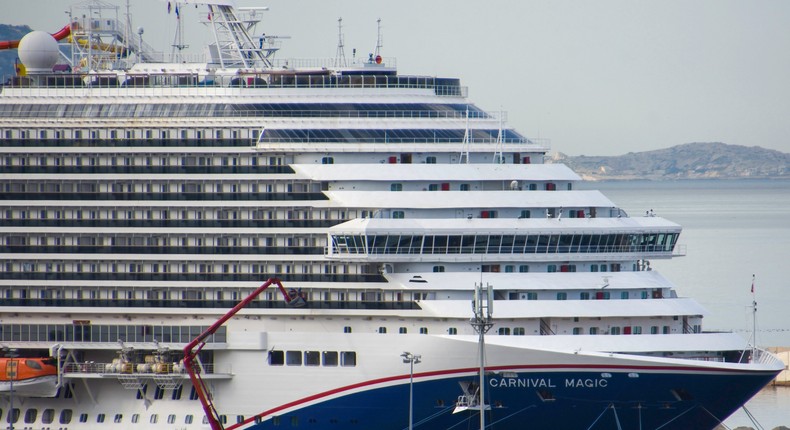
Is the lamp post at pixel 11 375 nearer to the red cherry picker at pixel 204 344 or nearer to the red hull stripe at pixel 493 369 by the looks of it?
the red cherry picker at pixel 204 344

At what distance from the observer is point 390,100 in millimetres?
53500

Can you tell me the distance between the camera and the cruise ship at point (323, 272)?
48188 mm

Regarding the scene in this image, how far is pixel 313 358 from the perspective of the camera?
49.5 m

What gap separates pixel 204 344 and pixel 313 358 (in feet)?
13.0

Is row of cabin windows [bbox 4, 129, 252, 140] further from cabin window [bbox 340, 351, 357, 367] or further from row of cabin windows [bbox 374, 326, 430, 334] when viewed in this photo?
cabin window [bbox 340, 351, 357, 367]

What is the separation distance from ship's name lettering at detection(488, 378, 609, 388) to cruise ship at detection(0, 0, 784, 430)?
0.07 metres

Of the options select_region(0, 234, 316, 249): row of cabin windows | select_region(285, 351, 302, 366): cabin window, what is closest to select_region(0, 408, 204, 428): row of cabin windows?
select_region(285, 351, 302, 366): cabin window

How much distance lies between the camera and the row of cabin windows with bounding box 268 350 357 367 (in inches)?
1933

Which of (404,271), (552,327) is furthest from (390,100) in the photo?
(552,327)

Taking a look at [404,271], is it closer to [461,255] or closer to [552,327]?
[461,255]

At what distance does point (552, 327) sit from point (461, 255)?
4080mm


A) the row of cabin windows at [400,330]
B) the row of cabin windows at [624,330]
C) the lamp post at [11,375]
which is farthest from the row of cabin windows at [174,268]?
the row of cabin windows at [624,330]

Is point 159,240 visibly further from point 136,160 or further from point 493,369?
point 493,369

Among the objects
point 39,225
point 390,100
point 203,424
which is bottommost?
point 203,424
